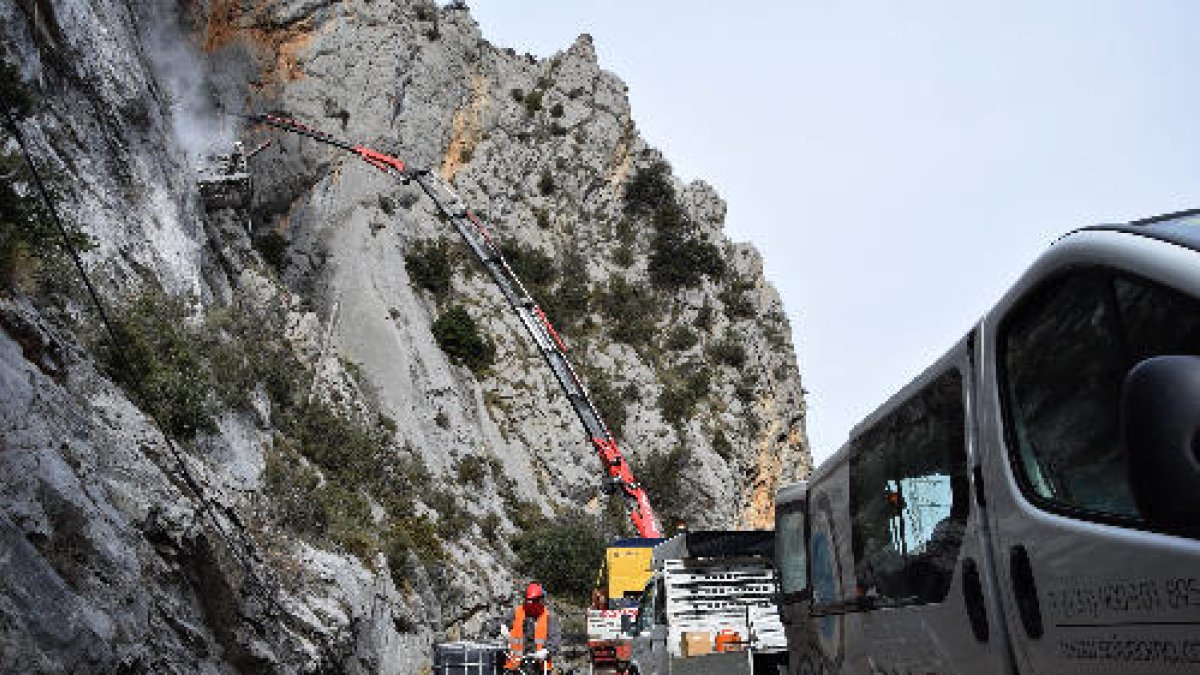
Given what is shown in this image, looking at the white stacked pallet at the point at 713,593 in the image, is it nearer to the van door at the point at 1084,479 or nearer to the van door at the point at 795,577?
the van door at the point at 795,577

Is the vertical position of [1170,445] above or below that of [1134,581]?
above

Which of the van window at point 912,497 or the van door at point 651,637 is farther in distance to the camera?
the van door at point 651,637

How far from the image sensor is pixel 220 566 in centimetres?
1166

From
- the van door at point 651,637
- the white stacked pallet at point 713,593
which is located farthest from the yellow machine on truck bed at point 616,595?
the white stacked pallet at point 713,593

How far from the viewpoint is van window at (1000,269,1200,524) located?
2977 mm

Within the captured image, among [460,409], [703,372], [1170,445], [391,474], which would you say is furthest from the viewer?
[703,372]

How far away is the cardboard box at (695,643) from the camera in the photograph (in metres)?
12.4

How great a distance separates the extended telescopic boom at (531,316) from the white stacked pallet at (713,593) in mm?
19668

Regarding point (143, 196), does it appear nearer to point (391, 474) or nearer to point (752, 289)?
point (391, 474)

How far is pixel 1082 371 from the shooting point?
3.43 meters

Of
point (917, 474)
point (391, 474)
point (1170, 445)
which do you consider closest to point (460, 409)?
Answer: point (391, 474)

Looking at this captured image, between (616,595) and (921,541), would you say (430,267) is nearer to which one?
(616,595)

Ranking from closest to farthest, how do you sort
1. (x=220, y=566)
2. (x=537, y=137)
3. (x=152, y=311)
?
(x=220, y=566) → (x=152, y=311) → (x=537, y=137)

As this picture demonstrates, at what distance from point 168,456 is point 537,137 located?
4638 centimetres
